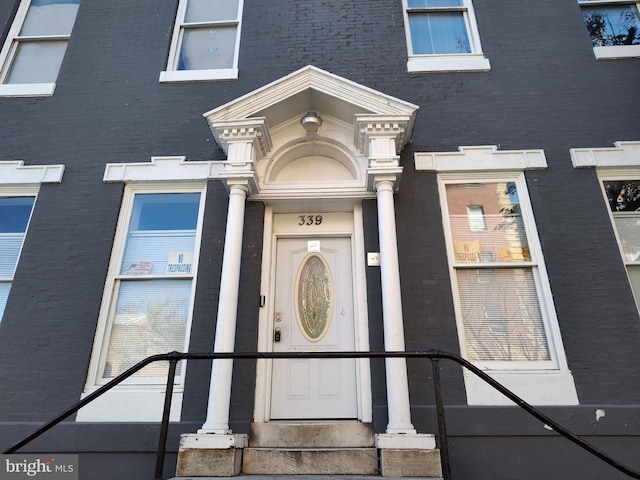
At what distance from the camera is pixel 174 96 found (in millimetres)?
5723

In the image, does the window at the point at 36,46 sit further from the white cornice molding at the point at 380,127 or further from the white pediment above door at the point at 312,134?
the white cornice molding at the point at 380,127

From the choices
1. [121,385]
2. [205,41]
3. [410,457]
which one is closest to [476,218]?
[410,457]

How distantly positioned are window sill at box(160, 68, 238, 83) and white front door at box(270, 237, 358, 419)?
97.2 inches

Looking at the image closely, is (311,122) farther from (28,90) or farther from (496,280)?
(28,90)

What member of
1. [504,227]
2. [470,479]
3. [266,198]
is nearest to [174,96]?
[266,198]

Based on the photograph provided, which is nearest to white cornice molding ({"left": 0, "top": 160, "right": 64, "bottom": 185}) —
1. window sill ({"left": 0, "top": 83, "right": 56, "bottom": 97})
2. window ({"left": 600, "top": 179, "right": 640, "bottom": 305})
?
window sill ({"left": 0, "top": 83, "right": 56, "bottom": 97})

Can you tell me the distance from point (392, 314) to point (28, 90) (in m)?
5.78

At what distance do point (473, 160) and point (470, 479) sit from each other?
3379 mm

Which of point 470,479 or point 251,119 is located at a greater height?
point 251,119

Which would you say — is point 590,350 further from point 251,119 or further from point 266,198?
point 251,119

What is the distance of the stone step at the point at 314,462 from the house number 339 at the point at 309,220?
252 centimetres

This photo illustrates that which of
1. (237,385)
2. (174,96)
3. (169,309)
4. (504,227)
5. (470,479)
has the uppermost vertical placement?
(174,96)

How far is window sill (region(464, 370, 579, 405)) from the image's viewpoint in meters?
4.05

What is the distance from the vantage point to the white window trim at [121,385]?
4184 millimetres
